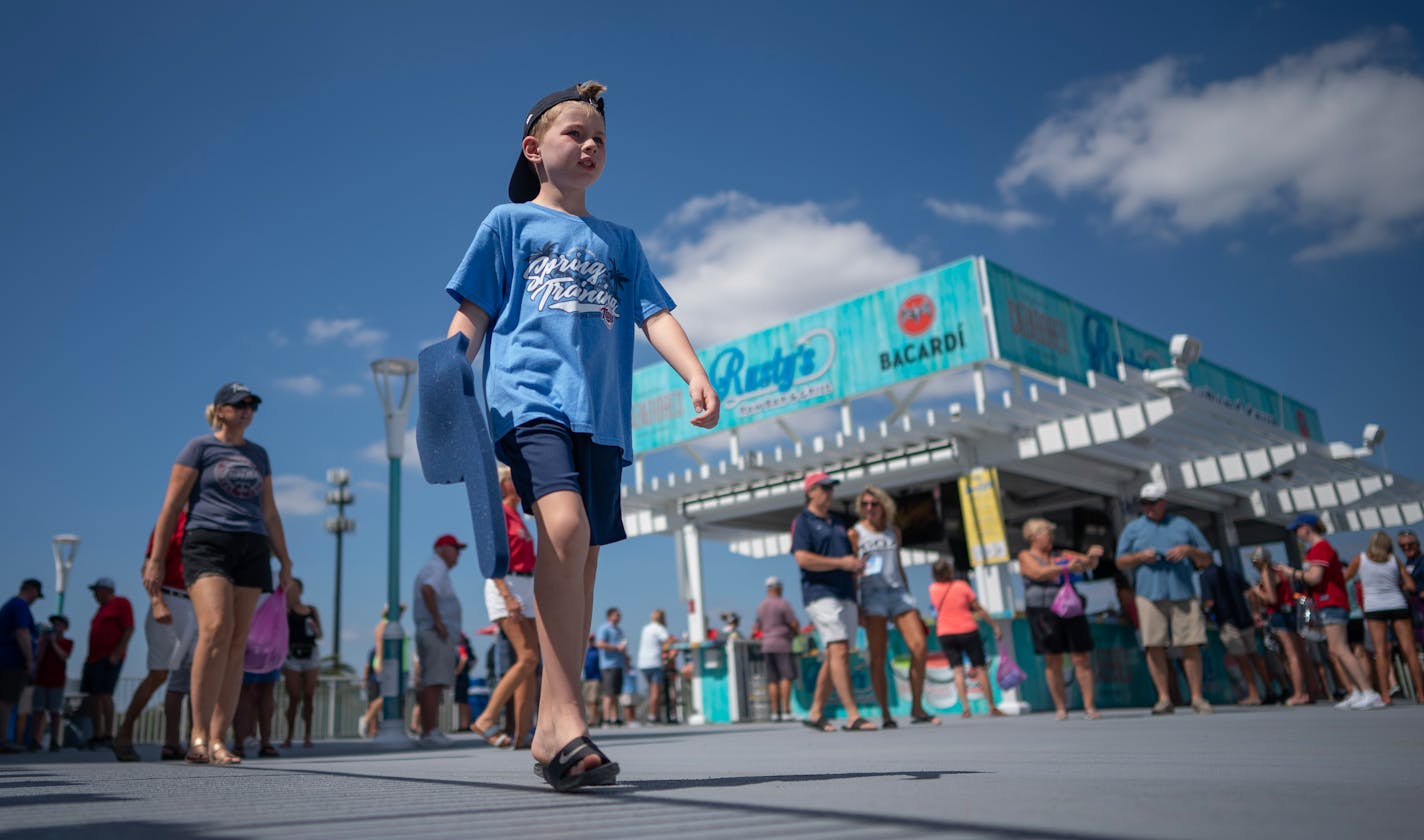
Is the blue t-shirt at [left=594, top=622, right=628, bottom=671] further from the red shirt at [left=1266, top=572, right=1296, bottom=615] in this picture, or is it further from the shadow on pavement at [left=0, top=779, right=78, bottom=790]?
the shadow on pavement at [left=0, top=779, right=78, bottom=790]

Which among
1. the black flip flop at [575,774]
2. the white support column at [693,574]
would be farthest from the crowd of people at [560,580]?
the white support column at [693,574]

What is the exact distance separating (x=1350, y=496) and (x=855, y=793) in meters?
23.8

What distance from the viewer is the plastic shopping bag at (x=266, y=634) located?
7.86m

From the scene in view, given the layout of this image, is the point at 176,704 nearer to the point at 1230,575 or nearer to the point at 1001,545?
the point at 1230,575

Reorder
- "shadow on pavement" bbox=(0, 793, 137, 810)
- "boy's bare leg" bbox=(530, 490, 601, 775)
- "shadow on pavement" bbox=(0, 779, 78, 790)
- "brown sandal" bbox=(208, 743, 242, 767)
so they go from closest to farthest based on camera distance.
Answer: "shadow on pavement" bbox=(0, 793, 137, 810)
"boy's bare leg" bbox=(530, 490, 601, 775)
"shadow on pavement" bbox=(0, 779, 78, 790)
"brown sandal" bbox=(208, 743, 242, 767)

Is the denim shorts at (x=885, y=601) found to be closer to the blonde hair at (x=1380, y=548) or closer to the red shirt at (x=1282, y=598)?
the blonde hair at (x=1380, y=548)

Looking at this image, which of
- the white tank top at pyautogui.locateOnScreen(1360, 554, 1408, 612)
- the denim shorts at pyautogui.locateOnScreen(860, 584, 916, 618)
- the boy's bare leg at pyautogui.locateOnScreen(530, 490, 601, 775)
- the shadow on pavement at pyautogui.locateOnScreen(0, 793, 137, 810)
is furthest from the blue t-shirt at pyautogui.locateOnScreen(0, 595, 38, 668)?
the white tank top at pyautogui.locateOnScreen(1360, 554, 1408, 612)

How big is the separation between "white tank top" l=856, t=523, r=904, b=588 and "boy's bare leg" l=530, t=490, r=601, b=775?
6023 mm

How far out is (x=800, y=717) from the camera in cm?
1538

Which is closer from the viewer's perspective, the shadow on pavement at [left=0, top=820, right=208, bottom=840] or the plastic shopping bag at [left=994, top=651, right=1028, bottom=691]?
the shadow on pavement at [left=0, top=820, right=208, bottom=840]

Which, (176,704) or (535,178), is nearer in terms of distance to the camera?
(535,178)

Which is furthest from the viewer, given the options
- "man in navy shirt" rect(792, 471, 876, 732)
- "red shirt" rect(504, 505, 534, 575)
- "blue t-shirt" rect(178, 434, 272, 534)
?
"man in navy shirt" rect(792, 471, 876, 732)

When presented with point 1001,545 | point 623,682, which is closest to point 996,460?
point 1001,545

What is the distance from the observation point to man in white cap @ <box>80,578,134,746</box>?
11523mm
